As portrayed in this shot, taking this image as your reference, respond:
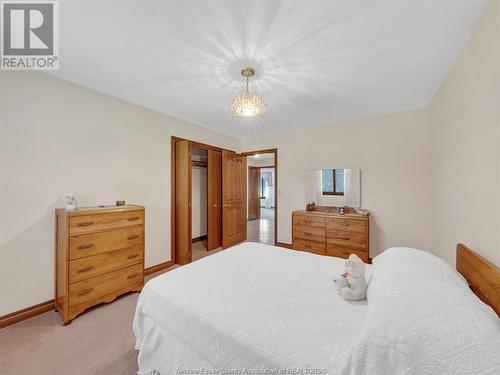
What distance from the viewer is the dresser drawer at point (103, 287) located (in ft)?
6.53

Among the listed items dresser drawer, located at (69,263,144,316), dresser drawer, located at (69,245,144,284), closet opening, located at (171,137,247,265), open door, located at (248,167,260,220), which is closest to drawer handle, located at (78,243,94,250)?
dresser drawer, located at (69,245,144,284)

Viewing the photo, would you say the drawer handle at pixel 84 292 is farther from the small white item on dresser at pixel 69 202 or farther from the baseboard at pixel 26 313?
the small white item on dresser at pixel 69 202

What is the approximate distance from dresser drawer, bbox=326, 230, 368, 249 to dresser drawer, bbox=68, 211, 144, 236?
2.81 m

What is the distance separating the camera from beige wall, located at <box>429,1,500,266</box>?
1250 millimetres

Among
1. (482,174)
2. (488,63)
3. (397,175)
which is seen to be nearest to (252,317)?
(482,174)

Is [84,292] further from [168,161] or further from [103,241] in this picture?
[168,161]

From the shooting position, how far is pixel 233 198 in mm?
4543

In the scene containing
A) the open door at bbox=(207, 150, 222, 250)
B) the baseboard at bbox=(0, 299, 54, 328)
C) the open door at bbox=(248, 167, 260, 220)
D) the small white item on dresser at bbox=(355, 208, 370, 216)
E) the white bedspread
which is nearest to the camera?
the white bedspread

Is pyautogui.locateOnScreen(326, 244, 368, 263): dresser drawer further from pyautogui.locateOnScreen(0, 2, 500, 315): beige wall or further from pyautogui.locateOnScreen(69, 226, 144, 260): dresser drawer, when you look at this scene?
pyautogui.locateOnScreen(69, 226, 144, 260): dresser drawer

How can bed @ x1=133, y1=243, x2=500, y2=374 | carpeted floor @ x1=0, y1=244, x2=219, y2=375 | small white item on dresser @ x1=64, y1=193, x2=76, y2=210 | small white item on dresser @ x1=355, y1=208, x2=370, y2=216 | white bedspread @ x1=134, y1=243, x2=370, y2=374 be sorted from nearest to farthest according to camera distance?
bed @ x1=133, y1=243, x2=500, y2=374 → white bedspread @ x1=134, y1=243, x2=370, y2=374 → carpeted floor @ x1=0, y1=244, x2=219, y2=375 → small white item on dresser @ x1=64, y1=193, x2=76, y2=210 → small white item on dresser @ x1=355, y1=208, x2=370, y2=216

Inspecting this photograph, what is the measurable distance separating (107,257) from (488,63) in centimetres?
362

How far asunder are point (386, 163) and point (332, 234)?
4.78ft

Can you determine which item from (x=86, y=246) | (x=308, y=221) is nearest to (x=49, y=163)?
(x=86, y=246)

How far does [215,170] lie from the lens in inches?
168
